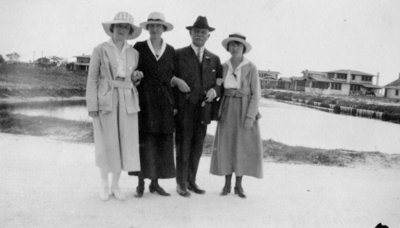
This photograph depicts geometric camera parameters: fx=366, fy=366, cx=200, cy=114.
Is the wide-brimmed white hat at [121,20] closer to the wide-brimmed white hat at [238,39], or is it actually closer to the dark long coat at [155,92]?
the dark long coat at [155,92]

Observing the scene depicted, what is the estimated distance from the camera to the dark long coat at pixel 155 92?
4102 millimetres

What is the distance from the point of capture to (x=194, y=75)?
426cm

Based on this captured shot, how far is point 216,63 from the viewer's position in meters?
4.41

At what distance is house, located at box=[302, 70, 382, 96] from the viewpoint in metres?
50.9

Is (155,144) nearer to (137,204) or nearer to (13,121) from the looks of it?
(137,204)

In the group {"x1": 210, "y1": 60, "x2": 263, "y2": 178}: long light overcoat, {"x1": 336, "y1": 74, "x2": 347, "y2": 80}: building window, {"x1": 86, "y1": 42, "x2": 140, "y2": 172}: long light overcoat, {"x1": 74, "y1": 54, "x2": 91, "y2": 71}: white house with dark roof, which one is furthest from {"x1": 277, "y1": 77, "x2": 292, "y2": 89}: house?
{"x1": 86, "y1": 42, "x2": 140, "y2": 172}: long light overcoat

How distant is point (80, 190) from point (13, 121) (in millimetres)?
6742

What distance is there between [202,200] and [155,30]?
77.5 inches

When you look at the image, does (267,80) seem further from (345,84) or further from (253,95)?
(253,95)

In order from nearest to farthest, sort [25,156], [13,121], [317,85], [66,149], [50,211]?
[50,211]
[25,156]
[66,149]
[13,121]
[317,85]

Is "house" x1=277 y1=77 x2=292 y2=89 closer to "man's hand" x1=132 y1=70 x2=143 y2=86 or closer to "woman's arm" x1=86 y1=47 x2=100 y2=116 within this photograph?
"man's hand" x1=132 y1=70 x2=143 y2=86

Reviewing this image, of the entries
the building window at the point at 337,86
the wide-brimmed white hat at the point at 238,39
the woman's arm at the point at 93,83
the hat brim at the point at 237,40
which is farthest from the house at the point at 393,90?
the woman's arm at the point at 93,83

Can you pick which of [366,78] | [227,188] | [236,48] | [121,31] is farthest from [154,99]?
[366,78]

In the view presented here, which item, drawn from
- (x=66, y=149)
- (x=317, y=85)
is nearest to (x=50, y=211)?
(x=66, y=149)
